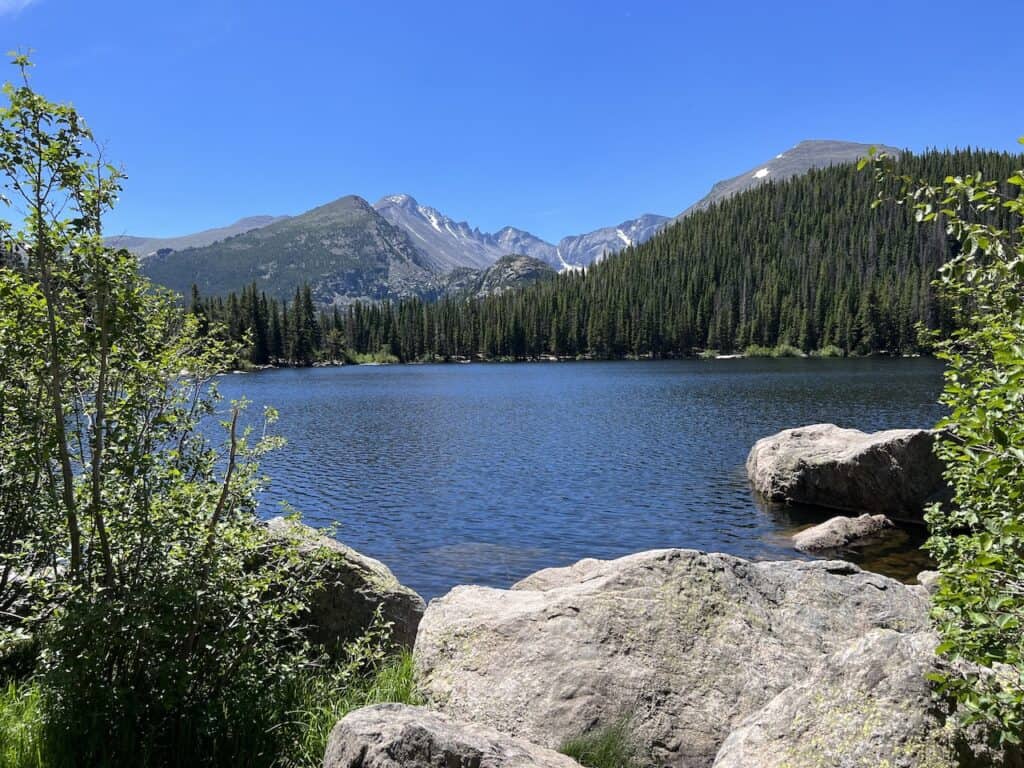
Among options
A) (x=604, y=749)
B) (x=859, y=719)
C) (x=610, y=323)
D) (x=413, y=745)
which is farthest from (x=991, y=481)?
(x=610, y=323)

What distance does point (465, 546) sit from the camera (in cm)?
2109

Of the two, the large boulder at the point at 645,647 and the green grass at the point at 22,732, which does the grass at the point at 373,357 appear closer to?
the large boulder at the point at 645,647

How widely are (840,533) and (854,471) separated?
150 inches

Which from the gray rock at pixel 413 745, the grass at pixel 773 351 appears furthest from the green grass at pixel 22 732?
the grass at pixel 773 351

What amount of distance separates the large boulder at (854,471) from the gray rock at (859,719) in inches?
720

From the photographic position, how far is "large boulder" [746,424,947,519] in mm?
22594

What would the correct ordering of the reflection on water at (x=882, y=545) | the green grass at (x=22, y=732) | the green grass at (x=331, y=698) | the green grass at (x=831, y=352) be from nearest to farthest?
the green grass at (x=22, y=732) < the green grass at (x=331, y=698) < the reflection on water at (x=882, y=545) < the green grass at (x=831, y=352)

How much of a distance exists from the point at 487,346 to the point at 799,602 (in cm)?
17746

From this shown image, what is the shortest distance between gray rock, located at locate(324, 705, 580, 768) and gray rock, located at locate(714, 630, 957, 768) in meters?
1.71

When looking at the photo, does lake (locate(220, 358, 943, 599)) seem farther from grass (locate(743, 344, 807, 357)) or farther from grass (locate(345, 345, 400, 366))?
grass (locate(345, 345, 400, 366))

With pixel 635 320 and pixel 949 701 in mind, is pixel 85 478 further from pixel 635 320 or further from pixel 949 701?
pixel 635 320

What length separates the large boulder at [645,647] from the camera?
6875mm

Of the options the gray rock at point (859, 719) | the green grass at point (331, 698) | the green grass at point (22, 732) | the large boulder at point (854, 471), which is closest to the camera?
the gray rock at point (859, 719)

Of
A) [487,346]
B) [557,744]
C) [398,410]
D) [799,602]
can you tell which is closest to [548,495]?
[799,602]
